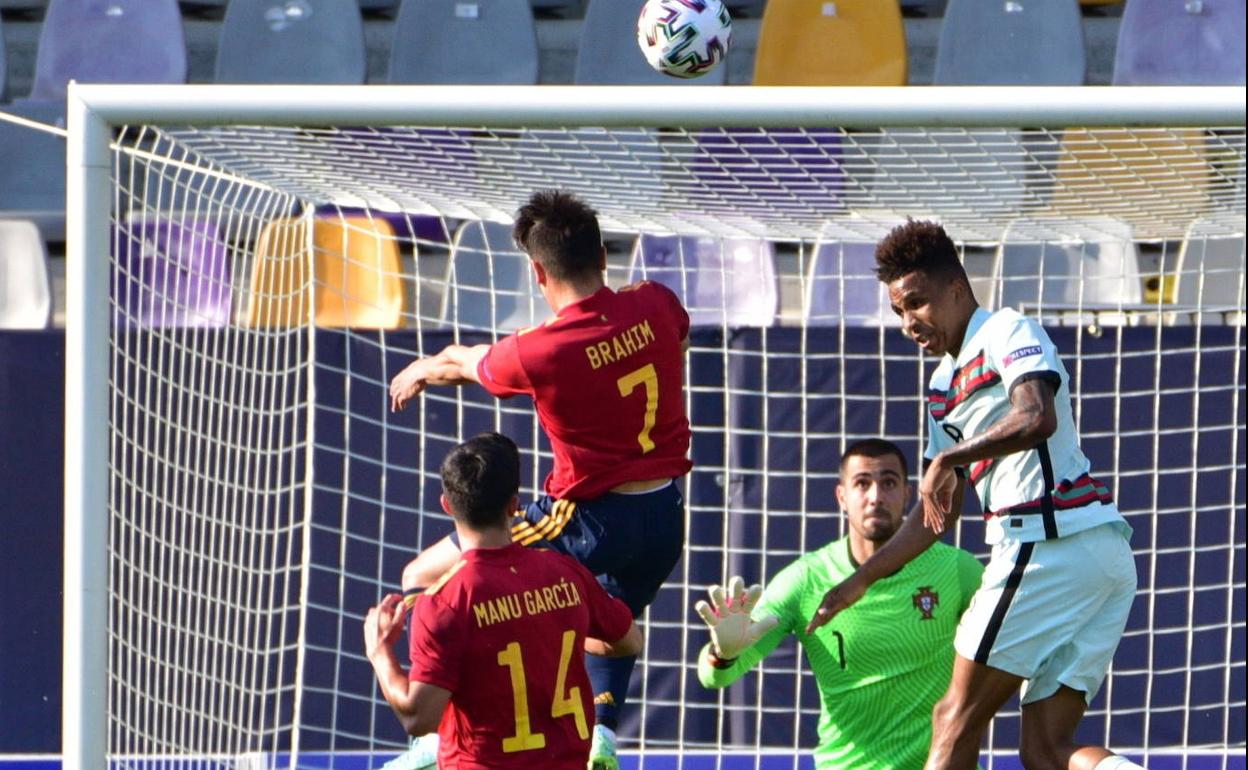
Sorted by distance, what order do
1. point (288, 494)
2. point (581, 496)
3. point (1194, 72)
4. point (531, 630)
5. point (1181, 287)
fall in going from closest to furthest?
1. point (531, 630)
2. point (581, 496)
3. point (288, 494)
4. point (1181, 287)
5. point (1194, 72)

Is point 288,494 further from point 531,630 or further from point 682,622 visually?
point 531,630

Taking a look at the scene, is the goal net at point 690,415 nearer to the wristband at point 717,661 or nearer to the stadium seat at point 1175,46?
the wristband at point 717,661

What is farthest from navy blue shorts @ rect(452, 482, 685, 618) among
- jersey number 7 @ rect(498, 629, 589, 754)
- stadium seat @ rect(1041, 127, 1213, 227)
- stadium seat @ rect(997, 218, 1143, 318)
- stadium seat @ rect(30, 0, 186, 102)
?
stadium seat @ rect(30, 0, 186, 102)

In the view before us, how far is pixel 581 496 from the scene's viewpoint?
14.3ft

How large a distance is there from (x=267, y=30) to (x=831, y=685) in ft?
16.6

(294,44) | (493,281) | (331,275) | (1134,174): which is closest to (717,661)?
(1134,174)

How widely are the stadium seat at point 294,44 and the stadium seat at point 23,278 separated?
1257mm

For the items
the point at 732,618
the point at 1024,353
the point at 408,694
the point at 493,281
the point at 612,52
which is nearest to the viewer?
the point at 408,694

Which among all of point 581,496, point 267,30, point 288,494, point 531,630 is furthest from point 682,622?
point 267,30

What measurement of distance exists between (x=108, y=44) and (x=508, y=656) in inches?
238

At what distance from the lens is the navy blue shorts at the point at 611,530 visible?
14.2 ft

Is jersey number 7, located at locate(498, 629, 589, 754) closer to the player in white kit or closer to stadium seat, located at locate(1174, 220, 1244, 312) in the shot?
the player in white kit

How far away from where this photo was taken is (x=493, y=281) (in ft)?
23.4

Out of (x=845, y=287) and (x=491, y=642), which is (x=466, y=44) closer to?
(x=845, y=287)
